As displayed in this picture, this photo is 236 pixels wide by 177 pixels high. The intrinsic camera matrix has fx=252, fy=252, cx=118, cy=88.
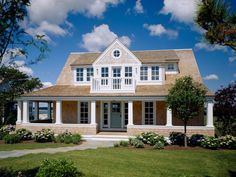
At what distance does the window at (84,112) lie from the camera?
24641 millimetres

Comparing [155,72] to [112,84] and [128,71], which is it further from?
[112,84]

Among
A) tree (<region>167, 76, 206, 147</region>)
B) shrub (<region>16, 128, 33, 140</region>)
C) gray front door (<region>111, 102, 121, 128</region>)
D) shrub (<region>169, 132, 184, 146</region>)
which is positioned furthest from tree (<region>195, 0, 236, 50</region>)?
gray front door (<region>111, 102, 121, 128</region>)

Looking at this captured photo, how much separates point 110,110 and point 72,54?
1008 cm

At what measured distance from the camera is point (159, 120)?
23016 millimetres

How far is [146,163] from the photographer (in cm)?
1228

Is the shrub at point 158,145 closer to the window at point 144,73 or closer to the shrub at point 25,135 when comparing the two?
the window at point 144,73

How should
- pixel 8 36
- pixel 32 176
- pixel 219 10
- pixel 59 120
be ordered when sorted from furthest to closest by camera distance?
pixel 59 120
pixel 32 176
pixel 8 36
pixel 219 10

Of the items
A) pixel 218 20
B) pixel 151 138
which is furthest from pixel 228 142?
pixel 218 20

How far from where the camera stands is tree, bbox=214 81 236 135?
21.8m

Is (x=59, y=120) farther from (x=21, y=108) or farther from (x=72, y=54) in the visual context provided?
(x=72, y=54)

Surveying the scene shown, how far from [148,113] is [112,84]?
170 inches

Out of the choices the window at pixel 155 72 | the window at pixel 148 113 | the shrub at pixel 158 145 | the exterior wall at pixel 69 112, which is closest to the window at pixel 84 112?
the exterior wall at pixel 69 112

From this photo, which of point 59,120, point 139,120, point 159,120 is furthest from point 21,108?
point 159,120

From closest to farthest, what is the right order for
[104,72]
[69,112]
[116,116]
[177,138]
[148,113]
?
[177,138] → [148,113] → [116,116] → [104,72] → [69,112]
